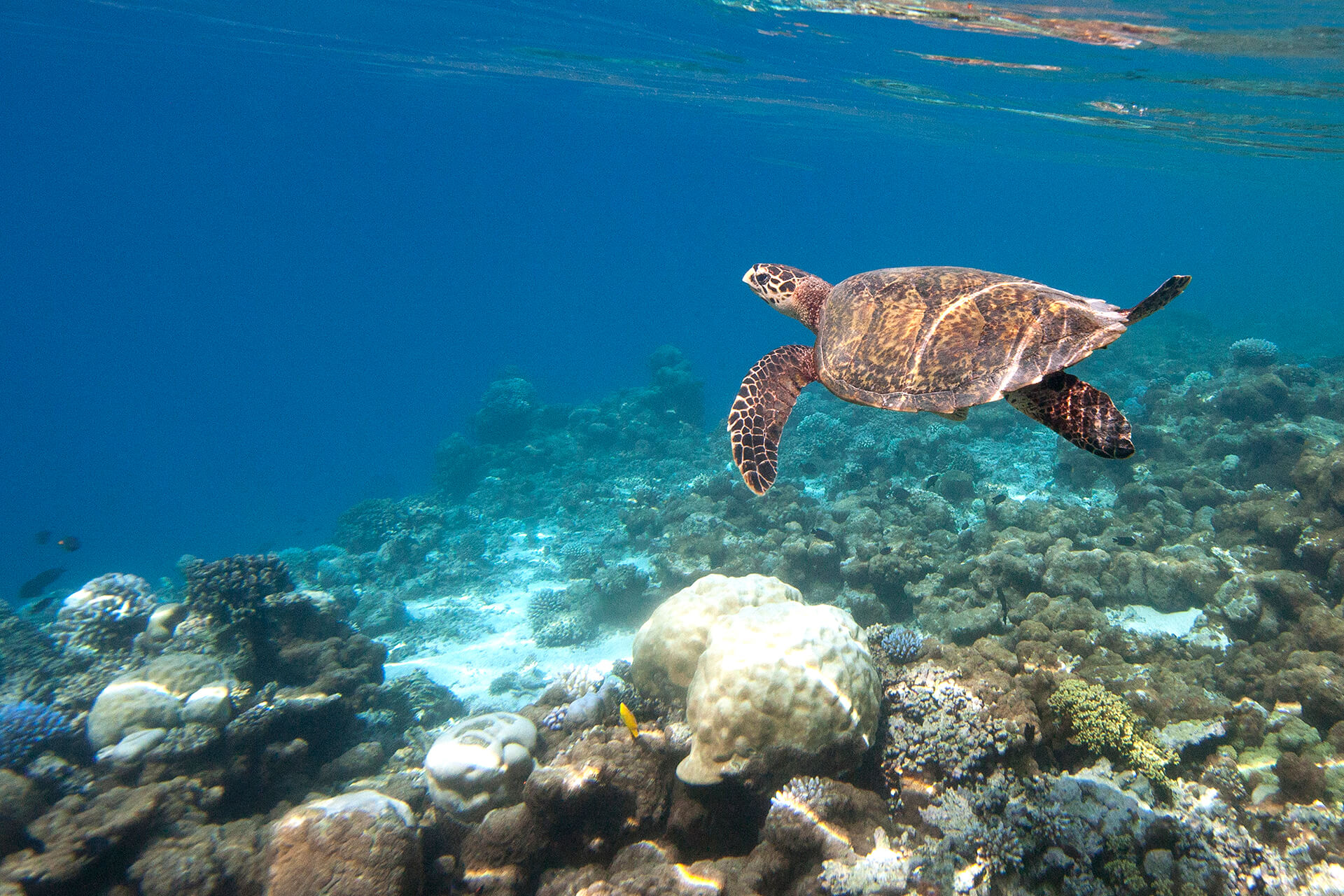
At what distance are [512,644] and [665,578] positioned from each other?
3.16 m

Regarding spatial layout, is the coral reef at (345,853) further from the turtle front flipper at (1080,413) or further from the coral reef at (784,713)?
the turtle front flipper at (1080,413)

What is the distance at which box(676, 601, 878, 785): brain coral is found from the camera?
3492 millimetres

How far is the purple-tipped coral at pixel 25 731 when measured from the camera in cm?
542

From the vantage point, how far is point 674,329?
84250 millimetres

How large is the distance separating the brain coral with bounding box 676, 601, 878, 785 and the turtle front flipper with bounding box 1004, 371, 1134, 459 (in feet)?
6.83

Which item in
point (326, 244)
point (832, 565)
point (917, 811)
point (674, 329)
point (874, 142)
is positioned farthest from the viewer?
point (326, 244)

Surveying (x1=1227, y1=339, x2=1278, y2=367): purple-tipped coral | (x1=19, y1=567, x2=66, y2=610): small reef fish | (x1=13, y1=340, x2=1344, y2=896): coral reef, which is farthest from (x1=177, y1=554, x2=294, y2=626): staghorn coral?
(x1=1227, y1=339, x2=1278, y2=367): purple-tipped coral

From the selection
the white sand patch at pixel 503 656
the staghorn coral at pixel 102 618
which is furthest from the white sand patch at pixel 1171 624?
the staghorn coral at pixel 102 618

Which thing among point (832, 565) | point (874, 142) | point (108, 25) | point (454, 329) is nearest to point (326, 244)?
point (454, 329)

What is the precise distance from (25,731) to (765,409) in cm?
817

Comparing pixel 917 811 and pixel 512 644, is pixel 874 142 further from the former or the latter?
pixel 917 811

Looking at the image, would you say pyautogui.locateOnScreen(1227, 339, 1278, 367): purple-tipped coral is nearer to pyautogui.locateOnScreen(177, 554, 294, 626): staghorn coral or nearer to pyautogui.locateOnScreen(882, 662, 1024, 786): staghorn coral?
pyautogui.locateOnScreen(882, 662, 1024, 786): staghorn coral

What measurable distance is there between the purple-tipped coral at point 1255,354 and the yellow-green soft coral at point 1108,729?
16.7 metres

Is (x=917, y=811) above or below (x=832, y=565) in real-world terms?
above
